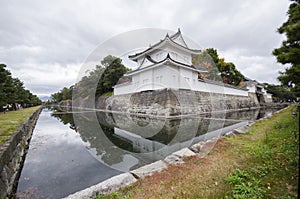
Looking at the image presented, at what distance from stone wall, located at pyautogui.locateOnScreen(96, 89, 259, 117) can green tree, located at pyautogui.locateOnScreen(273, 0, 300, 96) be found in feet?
27.8

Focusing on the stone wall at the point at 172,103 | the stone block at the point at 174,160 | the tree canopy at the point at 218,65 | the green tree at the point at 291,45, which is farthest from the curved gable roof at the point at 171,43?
the stone block at the point at 174,160

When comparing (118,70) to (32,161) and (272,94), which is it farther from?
(272,94)

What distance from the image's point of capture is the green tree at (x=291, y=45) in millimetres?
2370

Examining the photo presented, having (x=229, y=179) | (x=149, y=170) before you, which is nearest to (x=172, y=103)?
(x=149, y=170)

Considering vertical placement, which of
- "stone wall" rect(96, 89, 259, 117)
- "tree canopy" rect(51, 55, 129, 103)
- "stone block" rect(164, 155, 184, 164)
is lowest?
"stone block" rect(164, 155, 184, 164)

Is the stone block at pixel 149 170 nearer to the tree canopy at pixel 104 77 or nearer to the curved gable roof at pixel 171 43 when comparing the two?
the curved gable roof at pixel 171 43

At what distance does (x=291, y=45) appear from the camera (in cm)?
394

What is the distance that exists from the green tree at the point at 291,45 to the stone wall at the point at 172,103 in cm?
848

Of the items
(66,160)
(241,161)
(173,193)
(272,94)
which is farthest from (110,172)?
(272,94)

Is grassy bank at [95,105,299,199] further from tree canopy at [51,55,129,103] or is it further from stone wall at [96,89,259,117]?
tree canopy at [51,55,129,103]

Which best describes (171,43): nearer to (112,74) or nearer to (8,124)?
(112,74)

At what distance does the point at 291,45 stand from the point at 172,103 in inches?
367

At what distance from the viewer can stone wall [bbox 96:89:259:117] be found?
13103 millimetres

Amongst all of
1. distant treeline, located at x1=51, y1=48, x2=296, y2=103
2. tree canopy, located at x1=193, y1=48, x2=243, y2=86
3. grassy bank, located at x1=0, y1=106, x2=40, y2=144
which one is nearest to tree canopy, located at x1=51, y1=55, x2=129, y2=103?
distant treeline, located at x1=51, y1=48, x2=296, y2=103
